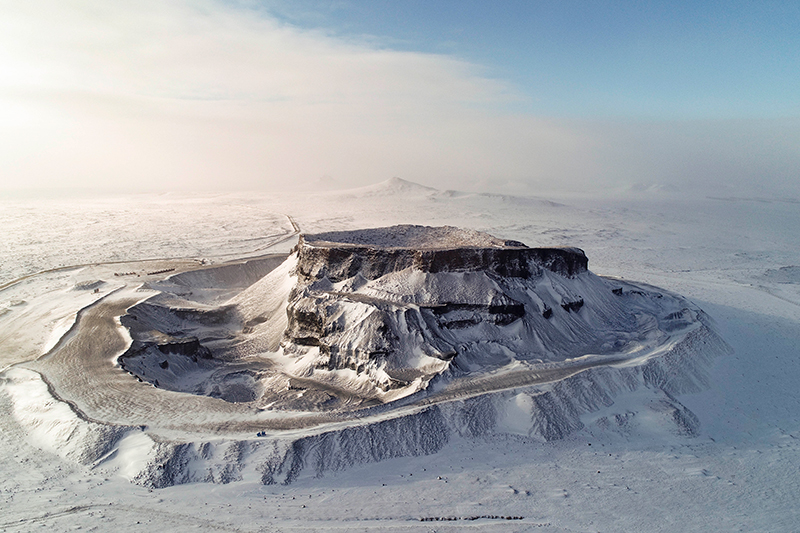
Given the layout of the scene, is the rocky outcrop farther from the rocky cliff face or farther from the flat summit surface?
the flat summit surface

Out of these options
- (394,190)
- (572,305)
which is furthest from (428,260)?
(394,190)

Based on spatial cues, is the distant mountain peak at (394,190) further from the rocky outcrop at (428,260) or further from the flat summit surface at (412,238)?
the rocky outcrop at (428,260)

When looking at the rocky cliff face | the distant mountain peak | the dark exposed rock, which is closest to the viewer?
the rocky cliff face

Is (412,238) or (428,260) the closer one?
(428,260)

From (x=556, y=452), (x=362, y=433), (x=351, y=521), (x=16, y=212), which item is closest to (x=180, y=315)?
(x=362, y=433)

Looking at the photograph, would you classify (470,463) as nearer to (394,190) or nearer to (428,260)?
(428,260)

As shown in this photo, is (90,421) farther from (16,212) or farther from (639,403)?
(16,212)

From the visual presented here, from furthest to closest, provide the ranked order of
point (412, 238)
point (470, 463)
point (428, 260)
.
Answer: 1. point (412, 238)
2. point (428, 260)
3. point (470, 463)

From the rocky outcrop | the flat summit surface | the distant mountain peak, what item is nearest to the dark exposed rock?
the rocky outcrop

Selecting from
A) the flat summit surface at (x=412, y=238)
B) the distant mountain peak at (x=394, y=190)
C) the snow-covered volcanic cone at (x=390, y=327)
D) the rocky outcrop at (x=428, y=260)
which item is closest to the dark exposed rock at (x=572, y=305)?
the snow-covered volcanic cone at (x=390, y=327)
